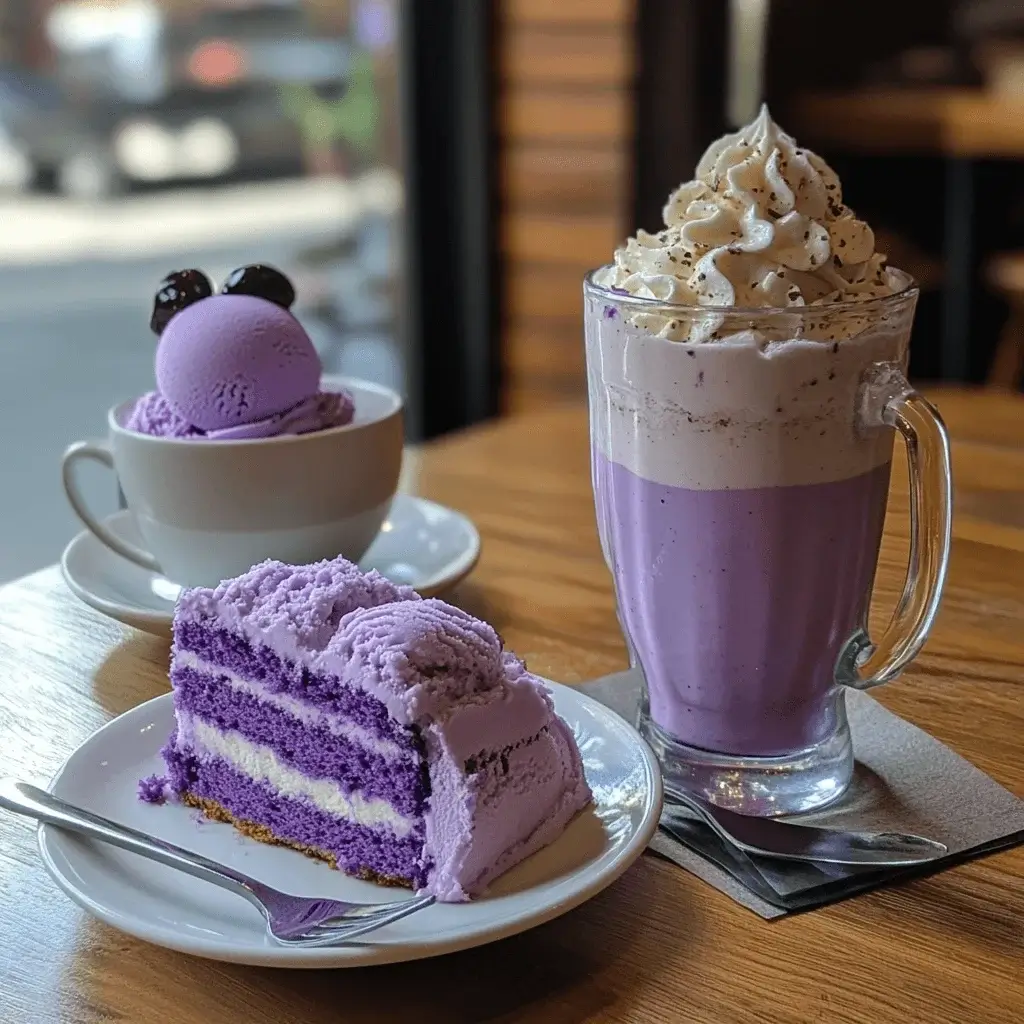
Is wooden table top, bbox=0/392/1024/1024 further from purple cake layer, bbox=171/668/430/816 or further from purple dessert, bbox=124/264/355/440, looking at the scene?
purple dessert, bbox=124/264/355/440

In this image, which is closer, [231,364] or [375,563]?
[231,364]

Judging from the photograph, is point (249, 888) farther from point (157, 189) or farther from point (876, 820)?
point (157, 189)

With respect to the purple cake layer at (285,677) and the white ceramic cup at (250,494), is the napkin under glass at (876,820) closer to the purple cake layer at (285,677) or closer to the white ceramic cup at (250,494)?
the purple cake layer at (285,677)

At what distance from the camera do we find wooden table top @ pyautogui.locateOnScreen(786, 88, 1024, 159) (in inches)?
133

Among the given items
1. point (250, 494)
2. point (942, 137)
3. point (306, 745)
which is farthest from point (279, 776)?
point (942, 137)

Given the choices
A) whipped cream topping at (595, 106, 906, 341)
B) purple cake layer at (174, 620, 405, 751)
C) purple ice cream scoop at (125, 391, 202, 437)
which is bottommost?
purple cake layer at (174, 620, 405, 751)

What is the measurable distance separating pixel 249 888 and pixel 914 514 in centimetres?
42

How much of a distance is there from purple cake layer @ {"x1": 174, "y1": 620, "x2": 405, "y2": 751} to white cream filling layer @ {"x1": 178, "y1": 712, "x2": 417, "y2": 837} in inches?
1.5

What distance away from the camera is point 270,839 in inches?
29.2

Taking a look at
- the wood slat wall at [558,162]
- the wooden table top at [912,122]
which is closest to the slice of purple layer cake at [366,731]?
the wood slat wall at [558,162]

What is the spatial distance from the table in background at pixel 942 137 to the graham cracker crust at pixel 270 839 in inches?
125

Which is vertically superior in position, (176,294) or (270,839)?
(176,294)

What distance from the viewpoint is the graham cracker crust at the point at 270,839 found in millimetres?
698

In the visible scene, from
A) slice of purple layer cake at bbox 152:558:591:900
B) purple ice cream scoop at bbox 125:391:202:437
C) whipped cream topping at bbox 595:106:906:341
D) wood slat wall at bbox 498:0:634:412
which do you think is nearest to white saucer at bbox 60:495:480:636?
purple ice cream scoop at bbox 125:391:202:437
